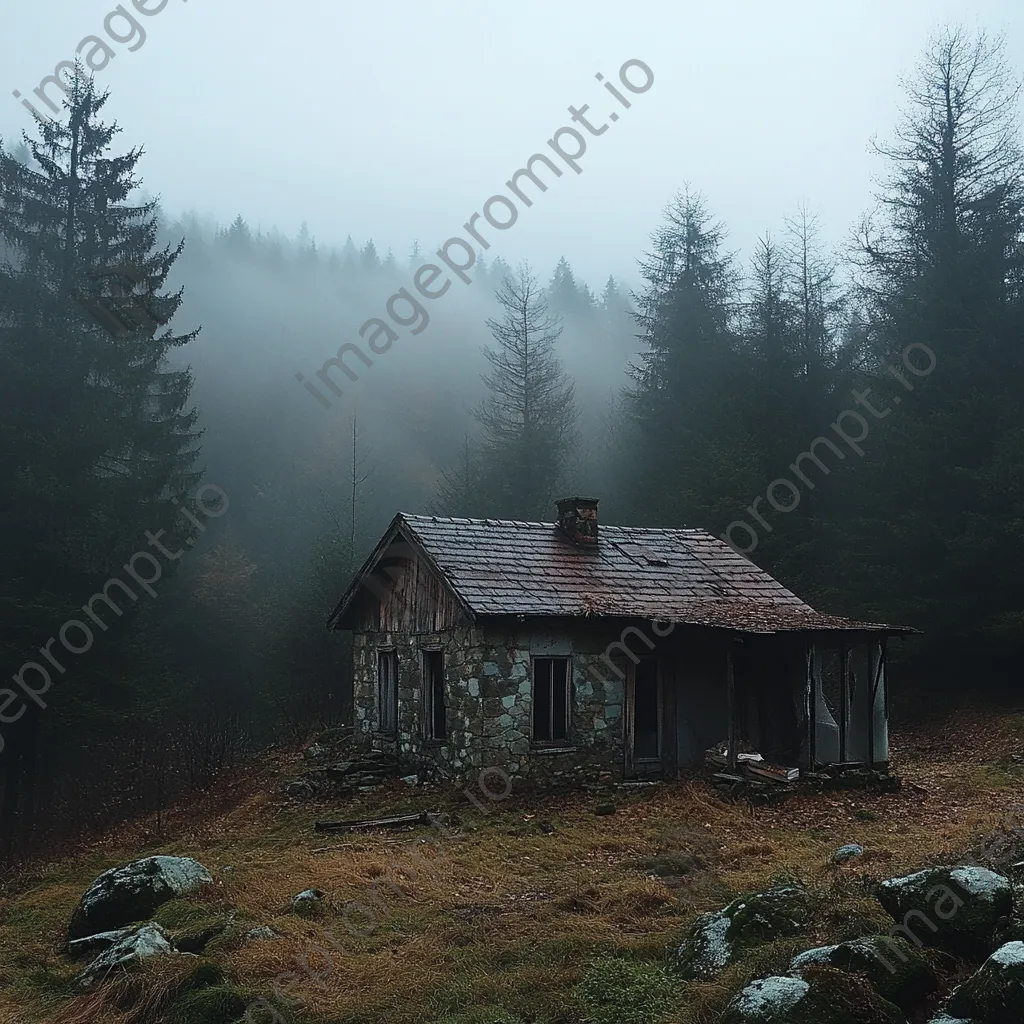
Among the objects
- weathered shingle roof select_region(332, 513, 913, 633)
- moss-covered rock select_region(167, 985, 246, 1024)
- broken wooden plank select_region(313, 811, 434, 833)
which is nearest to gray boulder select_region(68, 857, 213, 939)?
moss-covered rock select_region(167, 985, 246, 1024)

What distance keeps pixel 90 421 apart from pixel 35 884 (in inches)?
518

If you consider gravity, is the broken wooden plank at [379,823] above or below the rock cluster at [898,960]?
below

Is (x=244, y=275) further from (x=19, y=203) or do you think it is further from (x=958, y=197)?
(x=958, y=197)

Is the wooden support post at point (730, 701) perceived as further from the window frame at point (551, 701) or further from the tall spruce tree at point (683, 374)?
the tall spruce tree at point (683, 374)

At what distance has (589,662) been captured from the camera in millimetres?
16000

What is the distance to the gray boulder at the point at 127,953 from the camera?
7547 mm

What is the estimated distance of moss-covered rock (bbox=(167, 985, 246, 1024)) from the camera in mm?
6668

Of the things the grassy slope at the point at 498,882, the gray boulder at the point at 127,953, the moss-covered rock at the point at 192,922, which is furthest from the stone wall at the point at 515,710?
the gray boulder at the point at 127,953

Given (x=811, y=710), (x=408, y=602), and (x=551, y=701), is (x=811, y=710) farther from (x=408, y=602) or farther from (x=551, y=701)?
(x=408, y=602)

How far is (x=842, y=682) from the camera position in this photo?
1577cm

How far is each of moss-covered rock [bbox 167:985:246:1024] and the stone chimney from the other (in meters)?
12.5

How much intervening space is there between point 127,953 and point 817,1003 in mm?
5661

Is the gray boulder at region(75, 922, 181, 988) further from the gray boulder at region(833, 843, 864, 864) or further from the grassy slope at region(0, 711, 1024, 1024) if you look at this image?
the gray boulder at region(833, 843, 864, 864)

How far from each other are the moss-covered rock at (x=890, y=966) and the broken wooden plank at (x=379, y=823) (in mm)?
8647
